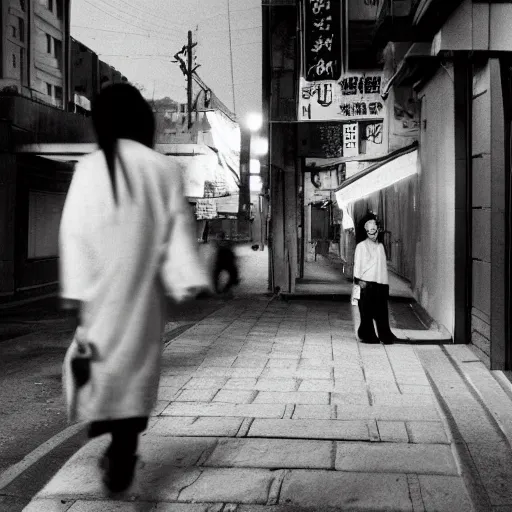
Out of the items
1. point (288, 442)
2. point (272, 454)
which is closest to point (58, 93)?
point (288, 442)

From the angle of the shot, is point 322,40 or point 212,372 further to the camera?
point 322,40

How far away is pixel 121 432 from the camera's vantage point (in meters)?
3.35

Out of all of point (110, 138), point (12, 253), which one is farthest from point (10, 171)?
point (110, 138)

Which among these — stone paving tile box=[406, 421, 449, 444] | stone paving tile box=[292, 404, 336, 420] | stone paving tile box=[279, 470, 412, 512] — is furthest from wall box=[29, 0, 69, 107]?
stone paving tile box=[279, 470, 412, 512]

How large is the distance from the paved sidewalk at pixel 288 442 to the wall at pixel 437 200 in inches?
71.4

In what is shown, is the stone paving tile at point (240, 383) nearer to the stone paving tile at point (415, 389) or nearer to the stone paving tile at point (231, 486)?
the stone paving tile at point (415, 389)

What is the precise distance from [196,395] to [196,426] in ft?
3.95

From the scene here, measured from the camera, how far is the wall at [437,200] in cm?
1054

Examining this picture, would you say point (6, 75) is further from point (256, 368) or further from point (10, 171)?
point (256, 368)

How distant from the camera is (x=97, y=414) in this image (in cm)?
326

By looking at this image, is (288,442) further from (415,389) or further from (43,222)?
(43,222)

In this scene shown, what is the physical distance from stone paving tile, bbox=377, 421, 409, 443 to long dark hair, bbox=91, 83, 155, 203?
3350 mm

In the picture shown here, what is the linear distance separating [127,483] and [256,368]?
5371 millimetres

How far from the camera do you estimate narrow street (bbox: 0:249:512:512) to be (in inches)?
178
